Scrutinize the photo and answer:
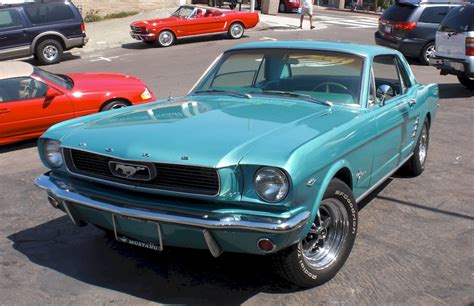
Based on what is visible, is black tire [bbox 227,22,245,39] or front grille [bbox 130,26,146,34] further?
black tire [bbox 227,22,245,39]

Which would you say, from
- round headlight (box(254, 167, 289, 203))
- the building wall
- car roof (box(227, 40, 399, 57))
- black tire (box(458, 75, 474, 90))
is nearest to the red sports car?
car roof (box(227, 40, 399, 57))

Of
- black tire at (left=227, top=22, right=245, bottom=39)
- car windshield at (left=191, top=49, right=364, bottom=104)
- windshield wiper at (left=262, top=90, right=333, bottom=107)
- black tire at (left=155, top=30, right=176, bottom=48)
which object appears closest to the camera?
windshield wiper at (left=262, top=90, right=333, bottom=107)

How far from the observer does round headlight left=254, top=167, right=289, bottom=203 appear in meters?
3.18

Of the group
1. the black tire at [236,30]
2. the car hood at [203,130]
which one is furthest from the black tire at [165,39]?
the car hood at [203,130]

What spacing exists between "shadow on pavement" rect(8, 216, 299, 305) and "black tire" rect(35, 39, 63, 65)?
43.0ft

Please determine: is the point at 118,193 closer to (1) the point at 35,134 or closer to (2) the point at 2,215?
(2) the point at 2,215

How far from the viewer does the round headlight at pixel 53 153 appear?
3959 mm

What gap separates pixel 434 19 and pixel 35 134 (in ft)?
36.7

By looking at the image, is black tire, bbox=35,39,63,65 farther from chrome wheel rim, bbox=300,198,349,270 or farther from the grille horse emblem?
chrome wheel rim, bbox=300,198,349,270

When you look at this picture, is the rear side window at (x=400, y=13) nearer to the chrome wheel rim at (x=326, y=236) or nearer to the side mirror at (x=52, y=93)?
the side mirror at (x=52, y=93)

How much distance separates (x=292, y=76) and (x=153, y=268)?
2.03 meters

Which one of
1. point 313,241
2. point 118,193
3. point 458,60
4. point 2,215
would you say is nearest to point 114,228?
point 118,193

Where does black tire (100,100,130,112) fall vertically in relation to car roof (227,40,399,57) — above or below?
below

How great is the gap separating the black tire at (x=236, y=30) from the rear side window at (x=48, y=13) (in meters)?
5.94
